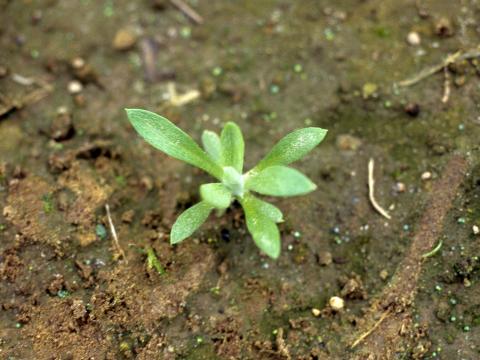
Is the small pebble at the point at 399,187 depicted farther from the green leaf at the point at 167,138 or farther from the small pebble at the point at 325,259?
the green leaf at the point at 167,138

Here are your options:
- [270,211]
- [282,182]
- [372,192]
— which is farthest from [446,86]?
[282,182]

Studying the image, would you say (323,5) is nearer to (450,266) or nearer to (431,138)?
(431,138)

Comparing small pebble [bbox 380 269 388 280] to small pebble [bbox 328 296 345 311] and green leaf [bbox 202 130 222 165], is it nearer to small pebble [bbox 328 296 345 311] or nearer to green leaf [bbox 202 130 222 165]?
small pebble [bbox 328 296 345 311]

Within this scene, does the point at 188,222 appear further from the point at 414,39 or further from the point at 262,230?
the point at 414,39

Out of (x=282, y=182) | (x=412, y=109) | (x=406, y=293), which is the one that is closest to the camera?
(x=282, y=182)

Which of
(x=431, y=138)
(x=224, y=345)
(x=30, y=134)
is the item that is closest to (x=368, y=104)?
(x=431, y=138)
